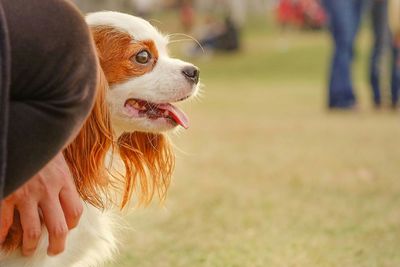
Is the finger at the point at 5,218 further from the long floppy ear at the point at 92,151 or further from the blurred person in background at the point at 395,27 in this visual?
the blurred person in background at the point at 395,27

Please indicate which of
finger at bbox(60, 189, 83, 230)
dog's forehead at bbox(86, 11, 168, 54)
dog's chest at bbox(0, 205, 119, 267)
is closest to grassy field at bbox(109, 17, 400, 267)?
dog's chest at bbox(0, 205, 119, 267)

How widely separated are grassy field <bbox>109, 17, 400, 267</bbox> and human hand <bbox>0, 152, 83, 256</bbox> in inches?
47.8

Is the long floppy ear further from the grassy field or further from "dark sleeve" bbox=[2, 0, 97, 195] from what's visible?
the grassy field

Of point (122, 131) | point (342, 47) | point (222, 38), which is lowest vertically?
point (222, 38)

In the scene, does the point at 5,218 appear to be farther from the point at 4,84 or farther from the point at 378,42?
the point at 378,42

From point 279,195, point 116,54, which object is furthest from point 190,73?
point 279,195

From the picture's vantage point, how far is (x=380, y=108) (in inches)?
395

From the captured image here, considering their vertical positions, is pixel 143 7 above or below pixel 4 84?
below

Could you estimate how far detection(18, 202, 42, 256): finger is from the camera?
2.16m

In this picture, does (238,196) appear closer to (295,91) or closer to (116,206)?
(116,206)

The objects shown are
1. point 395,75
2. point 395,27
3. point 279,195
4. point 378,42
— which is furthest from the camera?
point 378,42

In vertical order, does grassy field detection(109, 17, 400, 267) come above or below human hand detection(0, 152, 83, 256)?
below

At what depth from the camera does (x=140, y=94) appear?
274 cm

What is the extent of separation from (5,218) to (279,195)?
116 inches
